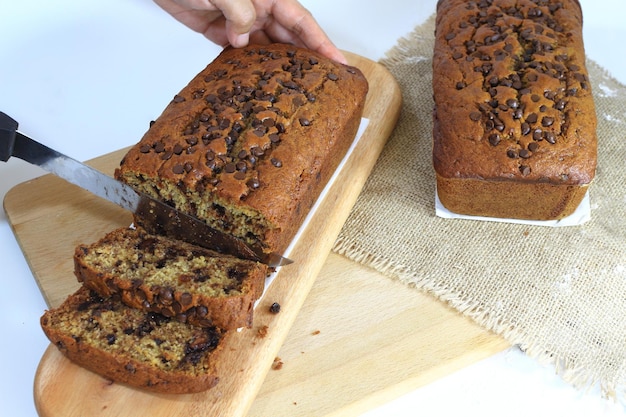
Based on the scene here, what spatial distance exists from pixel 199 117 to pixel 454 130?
123cm

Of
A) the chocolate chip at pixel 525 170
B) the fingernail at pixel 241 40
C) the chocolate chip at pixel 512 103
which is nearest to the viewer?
the chocolate chip at pixel 525 170

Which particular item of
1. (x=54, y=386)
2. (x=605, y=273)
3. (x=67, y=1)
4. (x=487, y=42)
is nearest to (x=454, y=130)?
(x=487, y=42)

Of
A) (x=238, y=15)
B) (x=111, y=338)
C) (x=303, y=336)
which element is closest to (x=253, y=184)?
(x=303, y=336)

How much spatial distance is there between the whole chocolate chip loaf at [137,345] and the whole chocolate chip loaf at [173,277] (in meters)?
0.06

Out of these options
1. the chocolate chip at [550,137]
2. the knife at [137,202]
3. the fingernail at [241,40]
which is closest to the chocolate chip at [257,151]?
the knife at [137,202]

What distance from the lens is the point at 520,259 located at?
346 centimetres

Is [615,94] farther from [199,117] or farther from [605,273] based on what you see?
[199,117]

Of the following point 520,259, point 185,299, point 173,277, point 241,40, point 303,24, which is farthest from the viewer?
point 303,24

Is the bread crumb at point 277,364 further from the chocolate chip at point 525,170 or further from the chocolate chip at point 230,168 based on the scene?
the chocolate chip at point 525,170

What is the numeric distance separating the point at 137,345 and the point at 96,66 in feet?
8.63

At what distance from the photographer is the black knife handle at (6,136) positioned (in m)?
3.28

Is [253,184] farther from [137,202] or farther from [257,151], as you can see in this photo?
[137,202]

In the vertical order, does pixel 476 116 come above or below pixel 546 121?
below

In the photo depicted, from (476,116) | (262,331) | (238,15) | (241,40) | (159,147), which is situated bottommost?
(262,331)
